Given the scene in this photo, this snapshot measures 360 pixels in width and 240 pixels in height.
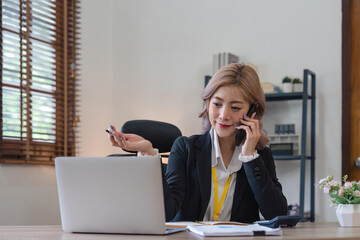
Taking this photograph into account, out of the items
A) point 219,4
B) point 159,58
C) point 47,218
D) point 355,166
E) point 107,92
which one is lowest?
point 47,218

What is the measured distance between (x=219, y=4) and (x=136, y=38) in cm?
80

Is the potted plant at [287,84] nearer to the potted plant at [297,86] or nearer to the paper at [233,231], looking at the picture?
the potted plant at [297,86]

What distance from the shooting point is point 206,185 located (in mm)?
2059

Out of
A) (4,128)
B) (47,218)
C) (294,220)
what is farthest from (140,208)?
(47,218)

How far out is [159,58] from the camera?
4566mm

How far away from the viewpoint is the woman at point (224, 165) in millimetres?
2027

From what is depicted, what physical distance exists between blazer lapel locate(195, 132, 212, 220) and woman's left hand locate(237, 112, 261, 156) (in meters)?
0.19

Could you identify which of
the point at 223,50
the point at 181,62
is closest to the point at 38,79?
the point at 181,62

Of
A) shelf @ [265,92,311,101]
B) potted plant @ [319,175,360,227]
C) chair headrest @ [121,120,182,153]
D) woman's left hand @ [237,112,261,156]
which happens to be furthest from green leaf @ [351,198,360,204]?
shelf @ [265,92,311,101]

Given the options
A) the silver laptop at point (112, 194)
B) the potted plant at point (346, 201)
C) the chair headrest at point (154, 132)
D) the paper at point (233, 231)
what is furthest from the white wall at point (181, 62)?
the paper at point (233, 231)

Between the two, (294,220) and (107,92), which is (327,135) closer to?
(107,92)

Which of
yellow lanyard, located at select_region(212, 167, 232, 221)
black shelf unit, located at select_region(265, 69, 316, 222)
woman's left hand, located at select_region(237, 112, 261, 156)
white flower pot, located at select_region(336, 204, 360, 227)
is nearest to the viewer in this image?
white flower pot, located at select_region(336, 204, 360, 227)

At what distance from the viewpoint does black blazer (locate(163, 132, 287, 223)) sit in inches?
77.4

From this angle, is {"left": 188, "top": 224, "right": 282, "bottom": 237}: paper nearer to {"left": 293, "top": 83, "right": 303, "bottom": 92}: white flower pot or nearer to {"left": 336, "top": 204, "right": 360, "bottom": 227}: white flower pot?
{"left": 336, "top": 204, "right": 360, "bottom": 227}: white flower pot
